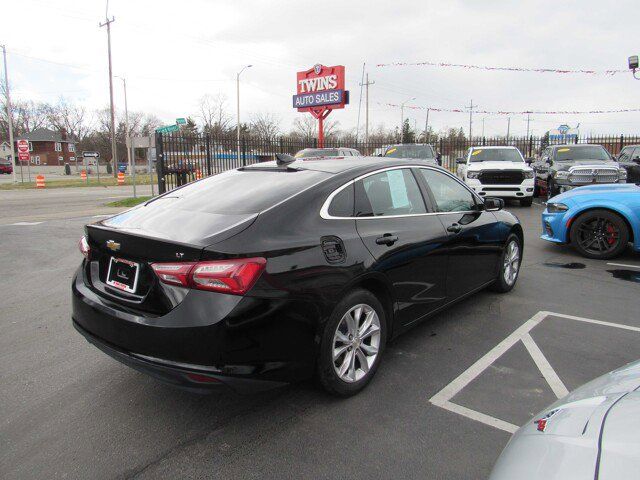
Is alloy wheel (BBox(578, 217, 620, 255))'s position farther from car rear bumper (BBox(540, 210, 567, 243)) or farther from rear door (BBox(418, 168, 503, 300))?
rear door (BBox(418, 168, 503, 300))

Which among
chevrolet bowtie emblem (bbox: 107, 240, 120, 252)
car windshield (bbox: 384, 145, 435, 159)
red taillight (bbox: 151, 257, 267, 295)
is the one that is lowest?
red taillight (bbox: 151, 257, 267, 295)

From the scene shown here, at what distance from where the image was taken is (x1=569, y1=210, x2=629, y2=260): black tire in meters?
7.12

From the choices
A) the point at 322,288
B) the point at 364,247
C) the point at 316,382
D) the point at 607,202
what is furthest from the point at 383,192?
the point at 607,202

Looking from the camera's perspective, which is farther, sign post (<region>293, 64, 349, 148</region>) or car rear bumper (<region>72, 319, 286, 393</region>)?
sign post (<region>293, 64, 349, 148</region>)

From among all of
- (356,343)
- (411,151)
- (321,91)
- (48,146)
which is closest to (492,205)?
(356,343)

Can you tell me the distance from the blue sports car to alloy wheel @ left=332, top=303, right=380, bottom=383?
5544 mm

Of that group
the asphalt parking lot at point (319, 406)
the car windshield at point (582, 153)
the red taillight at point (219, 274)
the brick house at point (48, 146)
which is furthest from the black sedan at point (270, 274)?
the brick house at point (48, 146)

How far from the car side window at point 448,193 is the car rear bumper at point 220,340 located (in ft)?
6.59

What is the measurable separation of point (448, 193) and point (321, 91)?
66.2 ft

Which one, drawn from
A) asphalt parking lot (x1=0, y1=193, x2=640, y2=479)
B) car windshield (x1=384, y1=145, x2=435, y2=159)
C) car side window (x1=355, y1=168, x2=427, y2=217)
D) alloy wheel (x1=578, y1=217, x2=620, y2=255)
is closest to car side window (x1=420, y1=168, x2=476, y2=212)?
car side window (x1=355, y1=168, x2=427, y2=217)

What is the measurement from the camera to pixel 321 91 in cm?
2345

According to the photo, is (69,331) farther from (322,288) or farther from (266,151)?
(266,151)

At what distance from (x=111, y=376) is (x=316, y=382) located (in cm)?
161

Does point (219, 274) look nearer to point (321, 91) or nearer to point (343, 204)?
point (343, 204)
